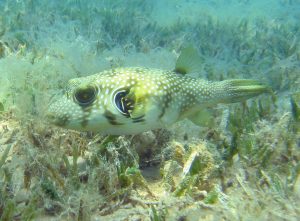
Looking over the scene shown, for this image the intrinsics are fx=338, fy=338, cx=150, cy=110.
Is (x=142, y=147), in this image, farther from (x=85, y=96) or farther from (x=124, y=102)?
(x=85, y=96)

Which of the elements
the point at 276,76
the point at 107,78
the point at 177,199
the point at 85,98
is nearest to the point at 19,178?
the point at 85,98

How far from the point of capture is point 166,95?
350 cm

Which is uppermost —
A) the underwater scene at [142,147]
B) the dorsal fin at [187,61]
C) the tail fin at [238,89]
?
the dorsal fin at [187,61]

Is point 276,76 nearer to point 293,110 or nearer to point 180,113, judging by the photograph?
point 293,110

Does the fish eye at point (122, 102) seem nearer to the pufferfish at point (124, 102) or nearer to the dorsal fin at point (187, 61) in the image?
the pufferfish at point (124, 102)

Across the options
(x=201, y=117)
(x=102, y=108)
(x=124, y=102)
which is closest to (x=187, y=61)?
(x=201, y=117)

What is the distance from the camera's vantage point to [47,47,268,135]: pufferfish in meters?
3.20

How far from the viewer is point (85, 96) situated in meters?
3.21

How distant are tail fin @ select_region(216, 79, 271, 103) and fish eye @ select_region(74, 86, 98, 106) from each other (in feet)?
5.12

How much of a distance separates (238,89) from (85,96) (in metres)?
1.88

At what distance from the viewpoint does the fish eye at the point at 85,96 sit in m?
3.20

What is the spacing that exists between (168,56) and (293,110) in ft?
10.9

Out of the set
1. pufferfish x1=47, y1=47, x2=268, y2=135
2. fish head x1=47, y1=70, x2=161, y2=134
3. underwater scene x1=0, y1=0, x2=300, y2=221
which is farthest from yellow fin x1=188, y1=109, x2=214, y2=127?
fish head x1=47, y1=70, x2=161, y2=134

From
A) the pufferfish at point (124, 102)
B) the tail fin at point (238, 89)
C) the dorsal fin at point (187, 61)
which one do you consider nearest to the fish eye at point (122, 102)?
the pufferfish at point (124, 102)
